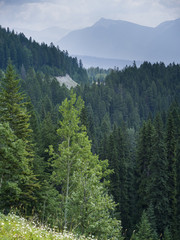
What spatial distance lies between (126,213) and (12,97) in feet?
91.7

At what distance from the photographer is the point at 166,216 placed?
33.8 metres

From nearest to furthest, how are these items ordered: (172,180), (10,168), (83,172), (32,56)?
(10,168), (83,172), (172,180), (32,56)

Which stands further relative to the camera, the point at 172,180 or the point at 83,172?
the point at 172,180

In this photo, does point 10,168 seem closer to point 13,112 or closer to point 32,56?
point 13,112

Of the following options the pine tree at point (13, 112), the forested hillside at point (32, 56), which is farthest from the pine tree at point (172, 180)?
the forested hillside at point (32, 56)

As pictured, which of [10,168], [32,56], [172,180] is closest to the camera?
[10,168]

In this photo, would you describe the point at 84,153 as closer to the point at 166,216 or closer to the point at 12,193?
the point at 12,193

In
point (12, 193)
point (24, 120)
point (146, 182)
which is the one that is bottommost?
point (146, 182)

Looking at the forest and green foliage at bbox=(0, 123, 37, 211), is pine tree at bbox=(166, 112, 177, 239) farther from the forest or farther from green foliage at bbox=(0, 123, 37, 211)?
green foliage at bbox=(0, 123, 37, 211)

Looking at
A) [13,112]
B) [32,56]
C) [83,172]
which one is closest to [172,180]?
[83,172]

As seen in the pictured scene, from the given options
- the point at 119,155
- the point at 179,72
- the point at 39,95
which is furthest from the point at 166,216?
the point at 179,72

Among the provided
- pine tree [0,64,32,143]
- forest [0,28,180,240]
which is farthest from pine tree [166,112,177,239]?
pine tree [0,64,32,143]

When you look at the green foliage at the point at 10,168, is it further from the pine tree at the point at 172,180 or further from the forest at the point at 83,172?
the pine tree at the point at 172,180

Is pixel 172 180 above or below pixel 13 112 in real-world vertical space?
below
